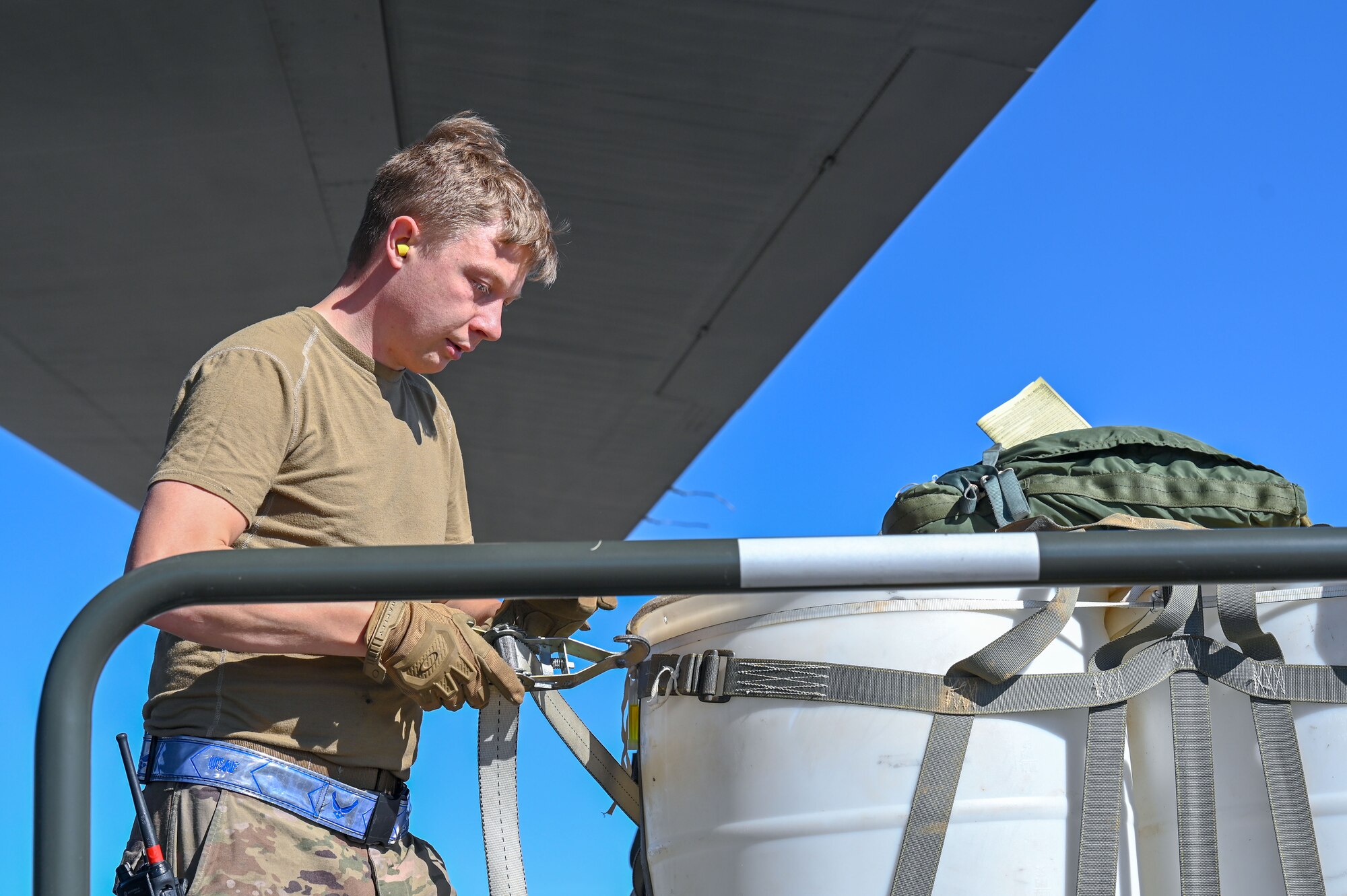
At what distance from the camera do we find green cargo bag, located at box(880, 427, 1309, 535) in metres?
1.77

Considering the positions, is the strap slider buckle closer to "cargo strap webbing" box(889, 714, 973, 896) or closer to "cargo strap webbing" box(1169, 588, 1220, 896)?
"cargo strap webbing" box(889, 714, 973, 896)

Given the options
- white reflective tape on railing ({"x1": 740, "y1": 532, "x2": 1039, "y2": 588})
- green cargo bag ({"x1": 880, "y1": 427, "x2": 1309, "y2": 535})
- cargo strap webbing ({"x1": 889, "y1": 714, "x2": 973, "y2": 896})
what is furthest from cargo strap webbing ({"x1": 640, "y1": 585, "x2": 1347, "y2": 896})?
white reflective tape on railing ({"x1": 740, "y1": 532, "x2": 1039, "y2": 588})

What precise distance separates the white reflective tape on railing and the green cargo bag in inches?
32.9

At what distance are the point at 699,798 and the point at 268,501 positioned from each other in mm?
695

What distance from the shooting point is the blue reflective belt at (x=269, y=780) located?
1567 mm

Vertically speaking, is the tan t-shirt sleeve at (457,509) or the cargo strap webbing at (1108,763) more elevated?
the tan t-shirt sleeve at (457,509)

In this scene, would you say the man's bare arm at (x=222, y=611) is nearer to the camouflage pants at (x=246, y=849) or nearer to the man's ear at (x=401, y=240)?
the camouflage pants at (x=246, y=849)

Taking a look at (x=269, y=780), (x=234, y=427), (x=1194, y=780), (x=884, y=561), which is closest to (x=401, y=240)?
(x=234, y=427)

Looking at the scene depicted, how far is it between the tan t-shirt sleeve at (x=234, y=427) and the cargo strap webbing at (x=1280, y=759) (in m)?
1.20

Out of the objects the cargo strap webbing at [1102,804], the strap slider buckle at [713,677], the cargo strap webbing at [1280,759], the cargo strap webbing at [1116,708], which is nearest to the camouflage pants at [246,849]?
the strap slider buckle at [713,677]

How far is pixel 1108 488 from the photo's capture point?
180 centimetres

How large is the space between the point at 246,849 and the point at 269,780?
0.29ft

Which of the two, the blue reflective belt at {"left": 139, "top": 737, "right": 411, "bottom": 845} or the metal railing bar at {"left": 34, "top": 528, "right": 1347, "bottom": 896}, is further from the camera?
the blue reflective belt at {"left": 139, "top": 737, "right": 411, "bottom": 845}

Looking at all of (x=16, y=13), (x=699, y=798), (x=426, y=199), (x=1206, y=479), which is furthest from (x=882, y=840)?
(x=16, y=13)
